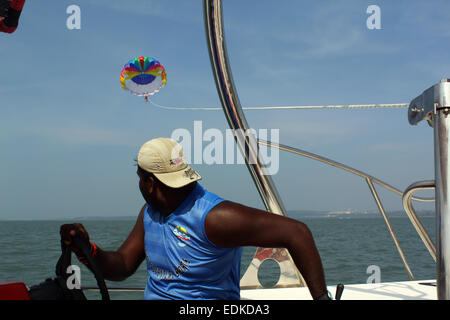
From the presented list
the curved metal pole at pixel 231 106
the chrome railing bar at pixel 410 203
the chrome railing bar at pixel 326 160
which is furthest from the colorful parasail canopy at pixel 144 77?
the chrome railing bar at pixel 410 203

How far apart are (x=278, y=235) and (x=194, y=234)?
252mm

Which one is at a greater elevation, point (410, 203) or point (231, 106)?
point (231, 106)

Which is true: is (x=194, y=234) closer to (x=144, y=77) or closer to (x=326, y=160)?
(x=326, y=160)

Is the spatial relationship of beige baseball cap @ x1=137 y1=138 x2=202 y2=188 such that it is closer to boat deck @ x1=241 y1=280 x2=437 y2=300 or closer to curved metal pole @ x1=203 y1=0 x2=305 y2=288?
curved metal pole @ x1=203 y1=0 x2=305 y2=288

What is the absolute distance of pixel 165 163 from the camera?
1365 millimetres

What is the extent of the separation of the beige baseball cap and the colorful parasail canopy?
798cm

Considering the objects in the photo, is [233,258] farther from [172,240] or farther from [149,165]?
[149,165]

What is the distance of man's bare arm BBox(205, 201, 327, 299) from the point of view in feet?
4.03

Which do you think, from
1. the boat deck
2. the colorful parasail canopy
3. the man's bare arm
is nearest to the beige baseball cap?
the man's bare arm

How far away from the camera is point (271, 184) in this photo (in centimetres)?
235

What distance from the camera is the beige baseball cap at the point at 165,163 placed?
1.36 meters

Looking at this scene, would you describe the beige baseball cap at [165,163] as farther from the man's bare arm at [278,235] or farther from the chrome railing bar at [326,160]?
the chrome railing bar at [326,160]

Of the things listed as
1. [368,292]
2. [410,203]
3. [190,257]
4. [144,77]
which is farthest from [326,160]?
[144,77]

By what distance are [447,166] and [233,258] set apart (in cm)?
70
